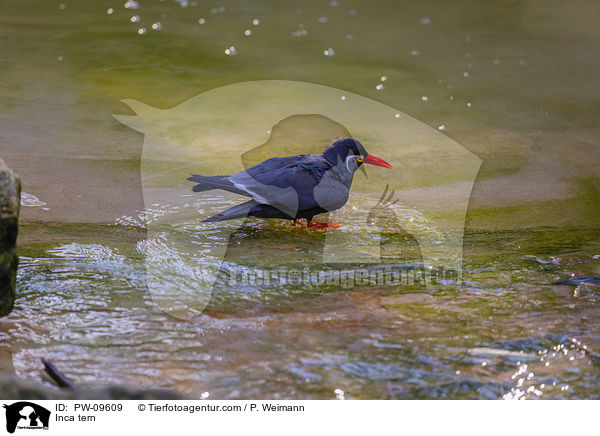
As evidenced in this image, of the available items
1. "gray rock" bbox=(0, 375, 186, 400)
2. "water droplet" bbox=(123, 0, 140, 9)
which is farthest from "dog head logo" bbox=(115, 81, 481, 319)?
"water droplet" bbox=(123, 0, 140, 9)

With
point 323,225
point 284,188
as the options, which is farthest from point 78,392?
point 323,225

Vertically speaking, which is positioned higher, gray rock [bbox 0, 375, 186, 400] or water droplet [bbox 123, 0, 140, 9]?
water droplet [bbox 123, 0, 140, 9]

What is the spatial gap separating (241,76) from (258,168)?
3.54 metres

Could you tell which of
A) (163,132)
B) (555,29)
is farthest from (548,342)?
(555,29)

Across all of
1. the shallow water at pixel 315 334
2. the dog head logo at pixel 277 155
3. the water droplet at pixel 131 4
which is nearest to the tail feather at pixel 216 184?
the dog head logo at pixel 277 155

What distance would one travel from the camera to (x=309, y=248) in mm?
4332

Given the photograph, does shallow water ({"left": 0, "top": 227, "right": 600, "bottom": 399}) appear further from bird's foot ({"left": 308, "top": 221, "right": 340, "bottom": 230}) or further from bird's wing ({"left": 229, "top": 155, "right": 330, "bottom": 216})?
bird's foot ({"left": 308, "top": 221, "right": 340, "bottom": 230})

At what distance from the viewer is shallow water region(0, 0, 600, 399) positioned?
2.98m

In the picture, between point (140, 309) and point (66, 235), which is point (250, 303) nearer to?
point (140, 309)

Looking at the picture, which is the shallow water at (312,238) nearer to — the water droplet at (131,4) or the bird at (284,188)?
the bird at (284,188)
